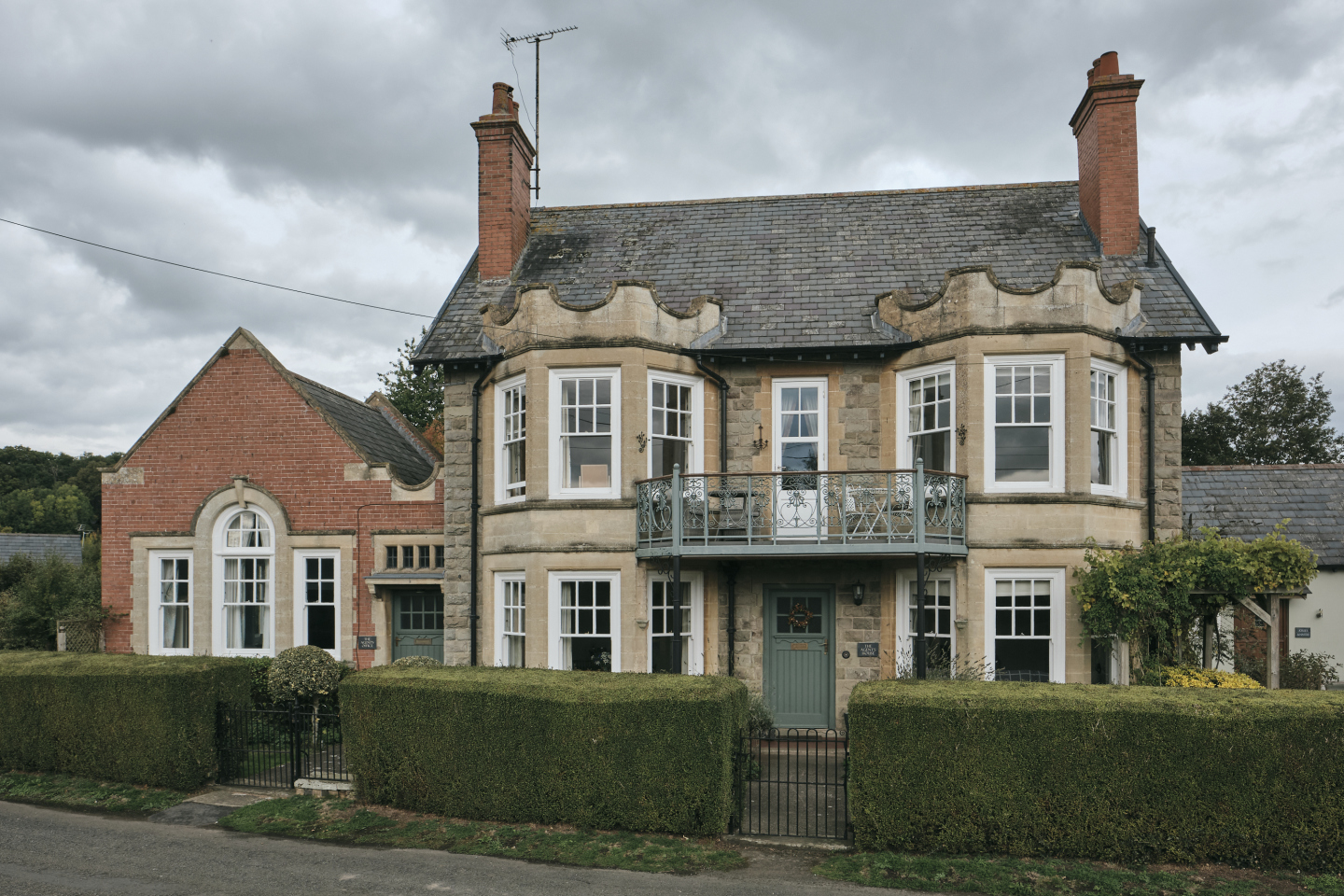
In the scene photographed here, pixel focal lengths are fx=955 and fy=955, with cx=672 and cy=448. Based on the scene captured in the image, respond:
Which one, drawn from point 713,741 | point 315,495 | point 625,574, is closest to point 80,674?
point 315,495

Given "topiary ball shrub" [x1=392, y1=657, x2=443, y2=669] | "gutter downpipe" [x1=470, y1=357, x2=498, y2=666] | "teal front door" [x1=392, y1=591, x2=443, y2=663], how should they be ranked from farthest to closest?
"teal front door" [x1=392, y1=591, x2=443, y2=663], "gutter downpipe" [x1=470, y1=357, x2=498, y2=666], "topiary ball shrub" [x1=392, y1=657, x2=443, y2=669]

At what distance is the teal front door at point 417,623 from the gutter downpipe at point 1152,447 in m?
12.1

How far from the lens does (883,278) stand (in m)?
16.3

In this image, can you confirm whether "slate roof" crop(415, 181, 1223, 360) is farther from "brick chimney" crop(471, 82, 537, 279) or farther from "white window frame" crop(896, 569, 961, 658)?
"white window frame" crop(896, 569, 961, 658)

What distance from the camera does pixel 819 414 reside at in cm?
1539

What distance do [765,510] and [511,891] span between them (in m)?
6.66

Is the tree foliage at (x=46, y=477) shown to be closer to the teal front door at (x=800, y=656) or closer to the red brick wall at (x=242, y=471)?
the red brick wall at (x=242, y=471)

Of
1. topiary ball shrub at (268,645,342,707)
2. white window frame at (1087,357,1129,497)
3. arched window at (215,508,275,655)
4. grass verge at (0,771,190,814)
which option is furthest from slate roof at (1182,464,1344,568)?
grass verge at (0,771,190,814)

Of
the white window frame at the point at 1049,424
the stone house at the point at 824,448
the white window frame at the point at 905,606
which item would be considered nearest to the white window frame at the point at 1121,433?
the stone house at the point at 824,448

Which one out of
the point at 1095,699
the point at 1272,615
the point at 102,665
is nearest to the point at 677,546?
the point at 1095,699

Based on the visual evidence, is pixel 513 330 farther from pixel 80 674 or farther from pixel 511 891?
pixel 511 891

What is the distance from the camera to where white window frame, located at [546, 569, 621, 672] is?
14.6m

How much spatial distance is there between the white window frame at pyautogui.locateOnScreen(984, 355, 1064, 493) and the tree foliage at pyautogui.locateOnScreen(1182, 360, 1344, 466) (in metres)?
24.8

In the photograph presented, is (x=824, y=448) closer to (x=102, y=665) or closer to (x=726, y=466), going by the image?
(x=726, y=466)
